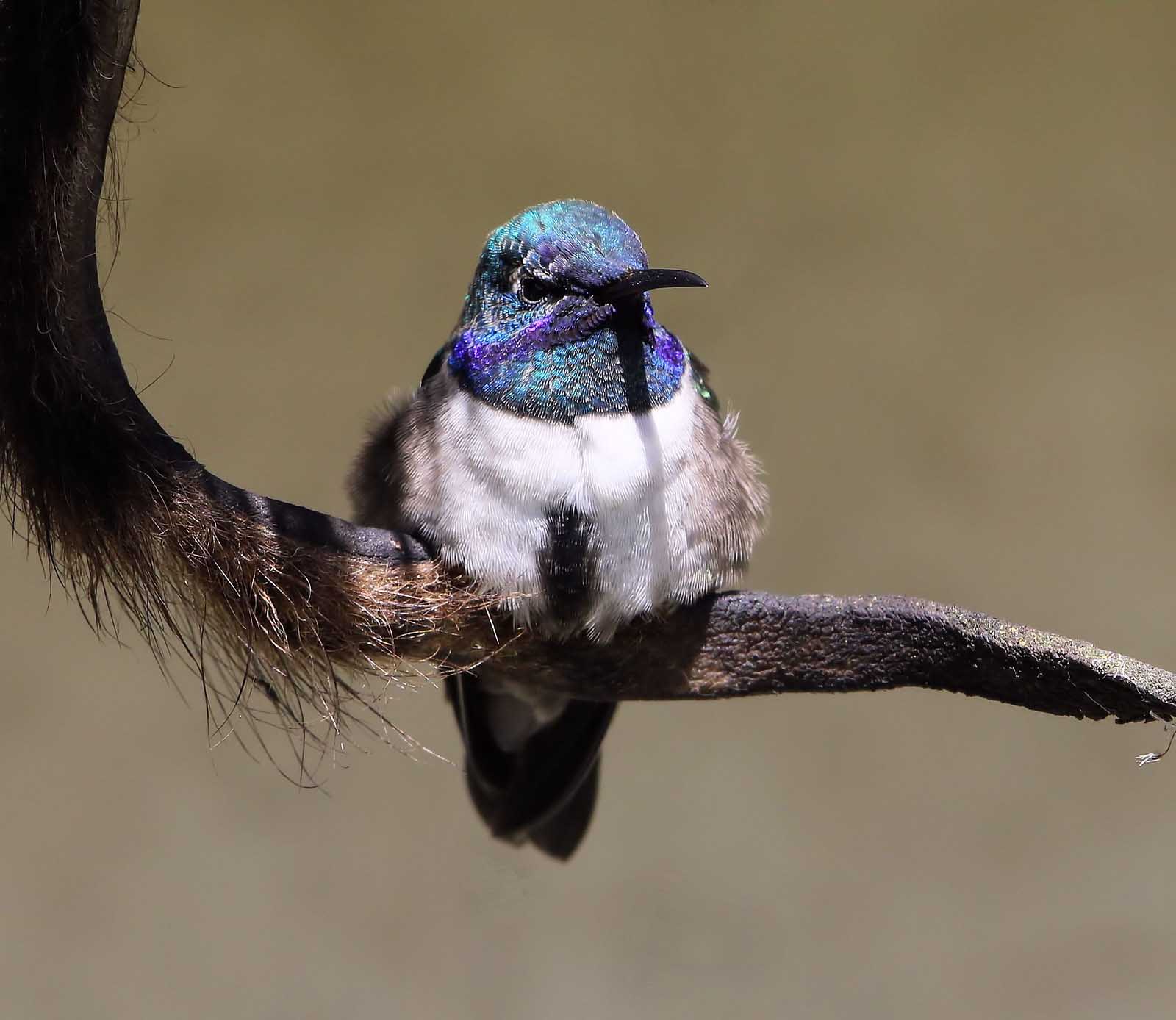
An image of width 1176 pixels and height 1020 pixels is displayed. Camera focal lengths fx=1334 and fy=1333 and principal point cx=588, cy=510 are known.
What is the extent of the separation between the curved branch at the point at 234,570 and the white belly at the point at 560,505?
4 cm

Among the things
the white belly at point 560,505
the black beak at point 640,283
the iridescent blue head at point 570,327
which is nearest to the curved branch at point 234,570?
the white belly at point 560,505

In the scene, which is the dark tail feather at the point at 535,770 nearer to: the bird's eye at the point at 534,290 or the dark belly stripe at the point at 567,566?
the dark belly stripe at the point at 567,566

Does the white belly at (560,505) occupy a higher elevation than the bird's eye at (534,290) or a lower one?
lower

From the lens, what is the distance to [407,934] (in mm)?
2893

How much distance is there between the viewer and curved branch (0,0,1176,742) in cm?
104

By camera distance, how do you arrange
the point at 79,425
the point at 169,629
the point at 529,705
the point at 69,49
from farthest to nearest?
the point at 529,705 < the point at 169,629 < the point at 79,425 < the point at 69,49

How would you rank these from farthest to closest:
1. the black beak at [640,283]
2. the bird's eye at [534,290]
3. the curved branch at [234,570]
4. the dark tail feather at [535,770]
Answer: the dark tail feather at [535,770]
the bird's eye at [534,290]
the black beak at [640,283]
the curved branch at [234,570]

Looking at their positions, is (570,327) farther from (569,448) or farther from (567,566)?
(567,566)

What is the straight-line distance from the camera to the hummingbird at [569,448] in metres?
1.34

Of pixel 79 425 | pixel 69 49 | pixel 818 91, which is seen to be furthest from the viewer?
pixel 818 91

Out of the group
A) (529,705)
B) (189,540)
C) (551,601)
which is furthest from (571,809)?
(189,540)

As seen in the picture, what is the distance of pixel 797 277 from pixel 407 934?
64.3 inches

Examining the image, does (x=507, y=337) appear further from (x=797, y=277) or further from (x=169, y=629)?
(x=797, y=277)

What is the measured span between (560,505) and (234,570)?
0.33 metres
